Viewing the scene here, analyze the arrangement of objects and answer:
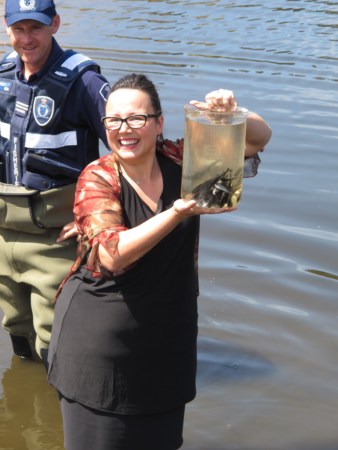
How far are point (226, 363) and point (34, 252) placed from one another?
4.81ft

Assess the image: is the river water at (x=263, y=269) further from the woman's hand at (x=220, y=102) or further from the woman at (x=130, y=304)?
the woman's hand at (x=220, y=102)

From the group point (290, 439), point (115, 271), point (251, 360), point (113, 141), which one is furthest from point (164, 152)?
point (251, 360)

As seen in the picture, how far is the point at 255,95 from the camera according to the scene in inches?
416

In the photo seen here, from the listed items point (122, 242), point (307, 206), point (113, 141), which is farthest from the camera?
point (307, 206)

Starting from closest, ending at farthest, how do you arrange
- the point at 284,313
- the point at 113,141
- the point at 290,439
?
1. the point at 113,141
2. the point at 290,439
3. the point at 284,313

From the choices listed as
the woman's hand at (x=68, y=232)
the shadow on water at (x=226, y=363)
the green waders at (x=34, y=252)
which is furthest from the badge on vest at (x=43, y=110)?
the shadow on water at (x=226, y=363)

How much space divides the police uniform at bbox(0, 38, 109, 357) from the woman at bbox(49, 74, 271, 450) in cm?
84

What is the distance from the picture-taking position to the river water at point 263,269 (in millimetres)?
4953

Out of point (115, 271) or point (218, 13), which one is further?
point (218, 13)

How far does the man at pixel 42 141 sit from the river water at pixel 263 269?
2.95 ft

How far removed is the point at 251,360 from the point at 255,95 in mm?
5520

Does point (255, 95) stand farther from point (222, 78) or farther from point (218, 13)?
point (218, 13)

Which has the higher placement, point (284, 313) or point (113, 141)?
point (113, 141)

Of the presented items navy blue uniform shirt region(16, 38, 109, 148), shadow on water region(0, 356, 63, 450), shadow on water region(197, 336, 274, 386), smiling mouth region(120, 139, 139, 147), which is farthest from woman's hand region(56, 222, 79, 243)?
shadow on water region(197, 336, 274, 386)
